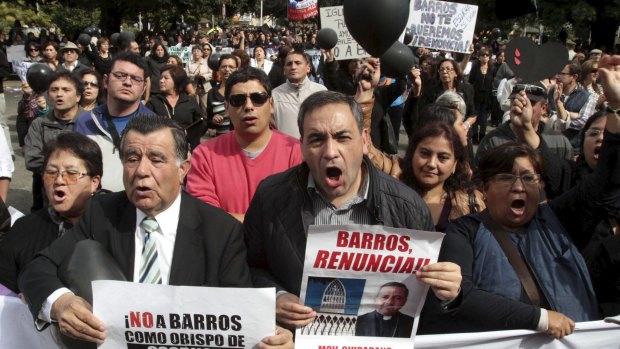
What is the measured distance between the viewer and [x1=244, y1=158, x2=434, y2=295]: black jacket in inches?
101

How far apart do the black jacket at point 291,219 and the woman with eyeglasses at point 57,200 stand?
1000 mm

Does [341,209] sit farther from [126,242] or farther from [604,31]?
[604,31]

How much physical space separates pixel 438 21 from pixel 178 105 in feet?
12.3

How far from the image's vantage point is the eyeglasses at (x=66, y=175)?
3.15 m

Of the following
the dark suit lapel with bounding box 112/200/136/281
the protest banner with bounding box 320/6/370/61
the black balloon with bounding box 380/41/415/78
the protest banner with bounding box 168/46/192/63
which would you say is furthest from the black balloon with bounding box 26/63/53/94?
the protest banner with bounding box 168/46/192/63

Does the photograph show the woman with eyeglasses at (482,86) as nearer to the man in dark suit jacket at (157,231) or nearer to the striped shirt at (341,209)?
the striped shirt at (341,209)

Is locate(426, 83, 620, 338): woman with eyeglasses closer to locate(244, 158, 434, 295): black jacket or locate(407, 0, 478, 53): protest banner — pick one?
locate(244, 158, 434, 295): black jacket

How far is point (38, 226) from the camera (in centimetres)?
313

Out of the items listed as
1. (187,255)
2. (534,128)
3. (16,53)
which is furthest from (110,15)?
(187,255)

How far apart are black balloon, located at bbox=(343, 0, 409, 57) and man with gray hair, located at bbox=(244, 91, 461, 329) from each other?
64.5 inches

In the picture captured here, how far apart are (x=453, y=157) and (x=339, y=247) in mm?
1410

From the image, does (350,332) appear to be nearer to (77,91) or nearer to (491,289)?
(491,289)

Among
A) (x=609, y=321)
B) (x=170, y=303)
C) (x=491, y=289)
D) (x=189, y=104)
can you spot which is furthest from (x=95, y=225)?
(x=189, y=104)

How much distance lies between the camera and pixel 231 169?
359cm
